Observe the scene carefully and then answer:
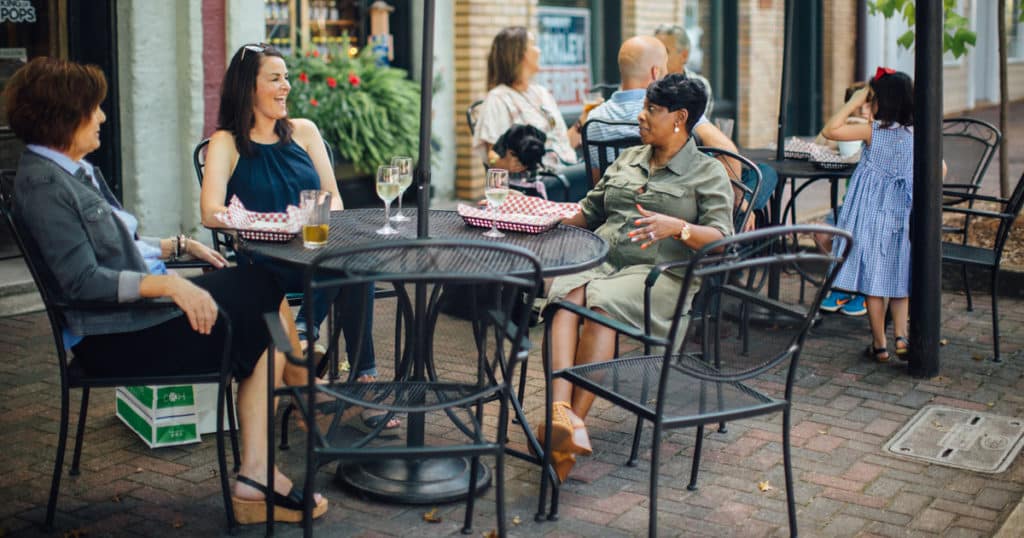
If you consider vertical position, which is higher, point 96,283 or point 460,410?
point 96,283

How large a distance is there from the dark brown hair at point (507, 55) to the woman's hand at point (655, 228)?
299cm

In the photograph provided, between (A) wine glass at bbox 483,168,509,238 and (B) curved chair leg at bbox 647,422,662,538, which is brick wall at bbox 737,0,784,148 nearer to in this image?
(A) wine glass at bbox 483,168,509,238

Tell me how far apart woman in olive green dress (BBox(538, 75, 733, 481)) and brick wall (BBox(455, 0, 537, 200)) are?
524 centimetres

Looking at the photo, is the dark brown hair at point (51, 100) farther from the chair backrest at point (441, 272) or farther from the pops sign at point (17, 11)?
the pops sign at point (17, 11)

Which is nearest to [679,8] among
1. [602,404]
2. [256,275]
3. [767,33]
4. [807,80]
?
[767,33]

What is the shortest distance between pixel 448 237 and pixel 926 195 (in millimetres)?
2510

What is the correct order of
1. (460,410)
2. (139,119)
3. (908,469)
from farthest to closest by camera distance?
1. (139,119)
2. (908,469)
3. (460,410)

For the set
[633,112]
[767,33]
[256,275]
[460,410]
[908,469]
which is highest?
[767,33]

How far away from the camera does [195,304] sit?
3598 millimetres

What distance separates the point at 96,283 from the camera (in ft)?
11.8

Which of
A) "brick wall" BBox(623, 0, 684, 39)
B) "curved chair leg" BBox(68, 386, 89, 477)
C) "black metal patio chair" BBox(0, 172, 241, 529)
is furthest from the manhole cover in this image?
"brick wall" BBox(623, 0, 684, 39)

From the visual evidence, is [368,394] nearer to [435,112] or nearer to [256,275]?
[256,275]

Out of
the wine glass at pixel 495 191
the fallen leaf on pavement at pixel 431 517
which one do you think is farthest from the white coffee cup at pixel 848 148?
the fallen leaf on pavement at pixel 431 517

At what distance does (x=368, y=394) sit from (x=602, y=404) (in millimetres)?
1846
